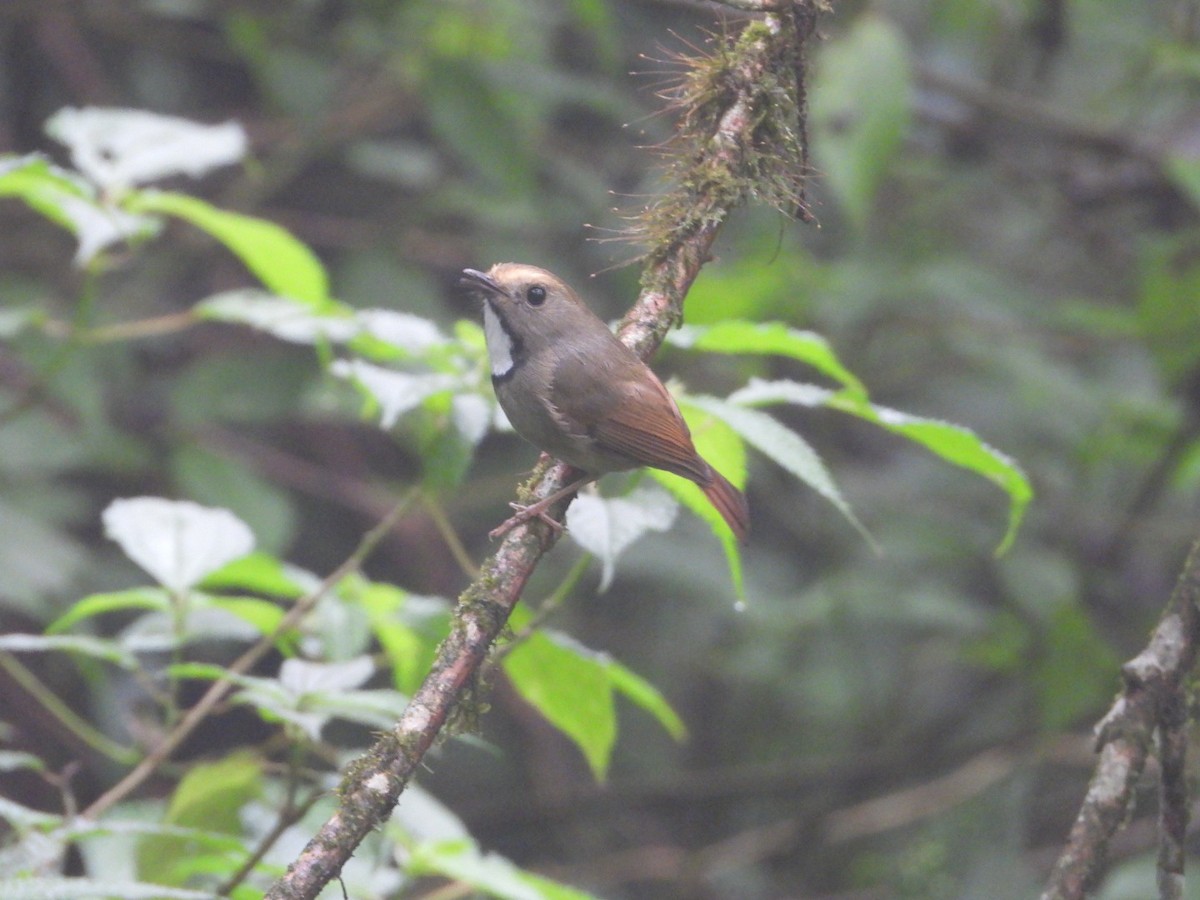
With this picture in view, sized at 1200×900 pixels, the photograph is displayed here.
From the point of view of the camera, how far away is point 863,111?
4398 mm

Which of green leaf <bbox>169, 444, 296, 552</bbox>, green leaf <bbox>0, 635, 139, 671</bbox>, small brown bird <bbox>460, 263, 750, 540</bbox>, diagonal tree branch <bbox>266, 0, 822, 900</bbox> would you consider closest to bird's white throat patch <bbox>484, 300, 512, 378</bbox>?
small brown bird <bbox>460, 263, 750, 540</bbox>

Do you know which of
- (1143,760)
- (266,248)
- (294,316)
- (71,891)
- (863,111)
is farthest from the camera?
(863,111)

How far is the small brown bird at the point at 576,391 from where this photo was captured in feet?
8.25

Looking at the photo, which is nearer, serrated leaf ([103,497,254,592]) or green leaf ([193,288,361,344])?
serrated leaf ([103,497,254,592])

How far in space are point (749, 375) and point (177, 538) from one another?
2917 mm

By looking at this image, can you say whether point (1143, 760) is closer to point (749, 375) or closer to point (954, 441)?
point (954, 441)

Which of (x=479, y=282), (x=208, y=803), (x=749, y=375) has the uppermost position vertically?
(x=749, y=375)

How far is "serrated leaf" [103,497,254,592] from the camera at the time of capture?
2410mm

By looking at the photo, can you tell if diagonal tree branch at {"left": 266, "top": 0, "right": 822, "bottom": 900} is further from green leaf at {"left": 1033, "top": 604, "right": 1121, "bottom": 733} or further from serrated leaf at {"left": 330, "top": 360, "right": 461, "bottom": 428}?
green leaf at {"left": 1033, "top": 604, "right": 1121, "bottom": 733}

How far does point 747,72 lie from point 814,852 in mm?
4290

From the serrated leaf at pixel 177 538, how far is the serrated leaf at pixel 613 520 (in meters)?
0.71

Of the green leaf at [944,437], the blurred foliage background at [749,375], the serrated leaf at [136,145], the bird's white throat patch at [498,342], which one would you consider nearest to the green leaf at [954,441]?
the green leaf at [944,437]

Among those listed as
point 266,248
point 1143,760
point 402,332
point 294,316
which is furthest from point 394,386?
point 1143,760

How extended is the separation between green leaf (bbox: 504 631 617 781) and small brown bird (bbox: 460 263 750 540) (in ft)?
→ 0.88
